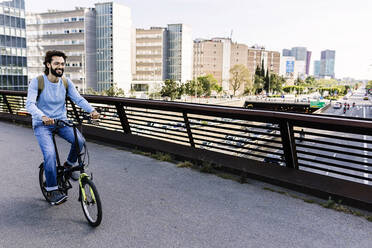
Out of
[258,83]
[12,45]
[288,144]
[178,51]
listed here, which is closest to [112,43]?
[178,51]

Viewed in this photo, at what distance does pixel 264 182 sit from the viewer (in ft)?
18.1

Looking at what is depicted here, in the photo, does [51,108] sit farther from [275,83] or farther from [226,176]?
[275,83]

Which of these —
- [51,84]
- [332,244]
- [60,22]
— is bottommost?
[332,244]

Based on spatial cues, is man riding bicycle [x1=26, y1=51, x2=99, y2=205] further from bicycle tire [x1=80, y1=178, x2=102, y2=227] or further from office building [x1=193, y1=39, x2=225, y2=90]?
office building [x1=193, y1=39, x2=225, y2=90]

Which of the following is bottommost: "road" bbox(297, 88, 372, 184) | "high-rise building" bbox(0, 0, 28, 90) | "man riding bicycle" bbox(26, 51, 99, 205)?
"road" bbox(297, 88, 372, 184)

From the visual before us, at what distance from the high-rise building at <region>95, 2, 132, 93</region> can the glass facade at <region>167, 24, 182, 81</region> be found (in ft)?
96.5

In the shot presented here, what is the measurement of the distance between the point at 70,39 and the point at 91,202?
409 feet

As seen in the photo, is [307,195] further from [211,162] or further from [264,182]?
[211,162]

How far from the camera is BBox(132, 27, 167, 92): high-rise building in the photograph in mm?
141875

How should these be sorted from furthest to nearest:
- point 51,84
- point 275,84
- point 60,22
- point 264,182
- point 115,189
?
point 275,84
point 60,22
point 264,182
point 115,189
point 51,84

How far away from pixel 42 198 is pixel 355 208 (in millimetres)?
4270

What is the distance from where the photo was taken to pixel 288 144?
18.0ft

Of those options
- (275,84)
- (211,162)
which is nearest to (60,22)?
(275,84)

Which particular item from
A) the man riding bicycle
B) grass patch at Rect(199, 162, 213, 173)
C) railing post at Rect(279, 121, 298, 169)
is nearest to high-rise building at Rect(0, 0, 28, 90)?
grass patch at Rect(199, 162, 213, 173)
